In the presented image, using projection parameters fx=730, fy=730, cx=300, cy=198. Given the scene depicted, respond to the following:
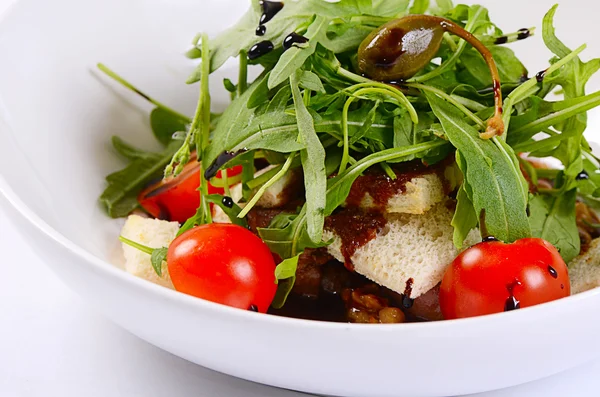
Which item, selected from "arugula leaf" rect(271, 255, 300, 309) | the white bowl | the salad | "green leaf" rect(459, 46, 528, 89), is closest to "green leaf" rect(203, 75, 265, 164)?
the salad

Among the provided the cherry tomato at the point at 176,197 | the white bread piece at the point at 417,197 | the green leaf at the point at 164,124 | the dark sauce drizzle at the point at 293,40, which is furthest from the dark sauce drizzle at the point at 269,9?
the green leaf at the point at 164,124

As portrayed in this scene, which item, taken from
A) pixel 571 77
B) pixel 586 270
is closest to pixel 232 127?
pixel 571 77

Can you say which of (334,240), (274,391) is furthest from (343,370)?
(334,240)

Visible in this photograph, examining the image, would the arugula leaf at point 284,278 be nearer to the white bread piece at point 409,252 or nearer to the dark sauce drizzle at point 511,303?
the white bread piece at point 409,252

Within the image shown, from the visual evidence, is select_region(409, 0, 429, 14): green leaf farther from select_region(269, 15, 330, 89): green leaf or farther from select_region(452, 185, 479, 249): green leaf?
select_region(452, 185, 479, 249): green leaf

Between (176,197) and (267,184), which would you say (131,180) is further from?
(267,184)
